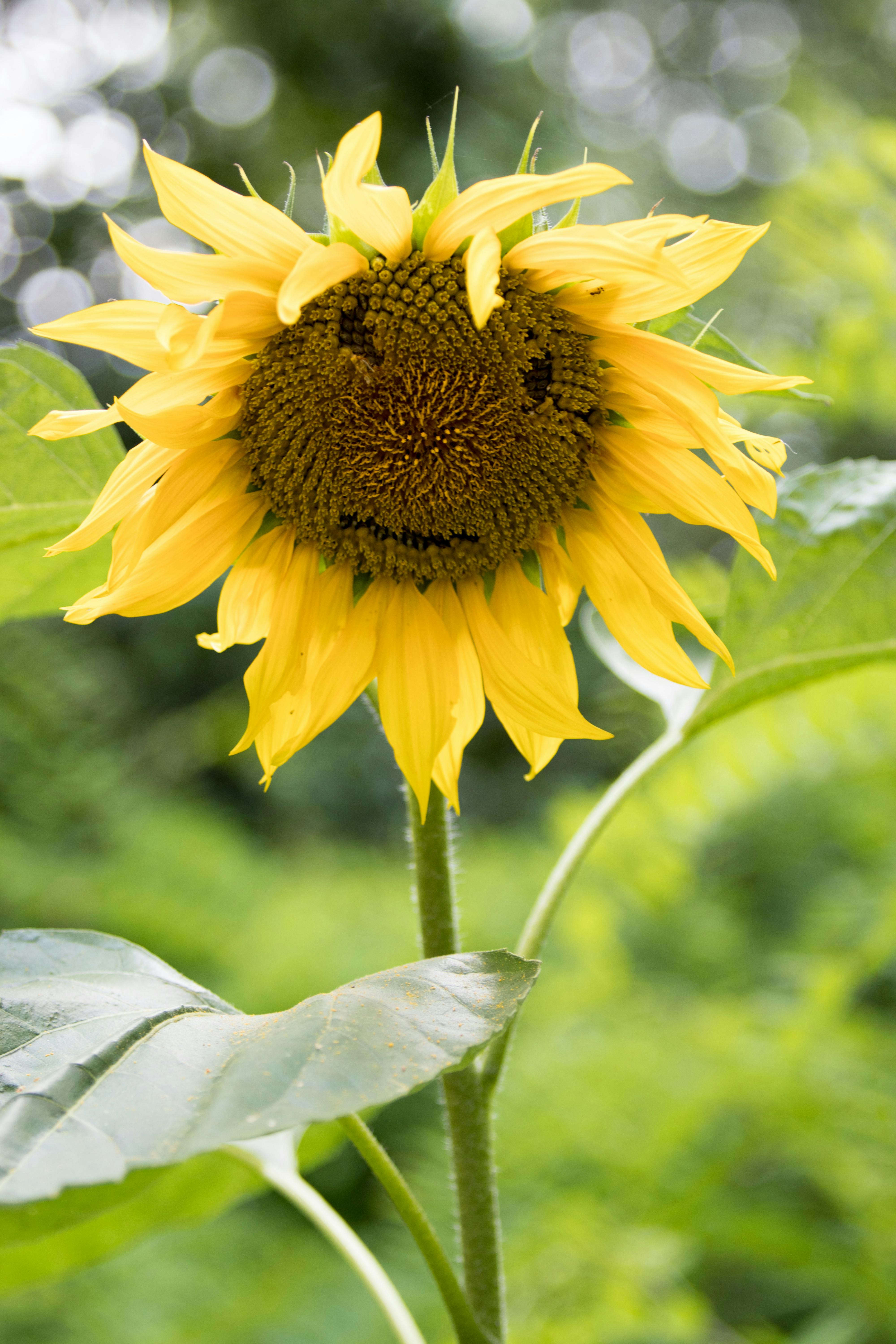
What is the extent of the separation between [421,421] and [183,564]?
0.51 feet

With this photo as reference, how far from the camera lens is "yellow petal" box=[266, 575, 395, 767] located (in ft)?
1.75

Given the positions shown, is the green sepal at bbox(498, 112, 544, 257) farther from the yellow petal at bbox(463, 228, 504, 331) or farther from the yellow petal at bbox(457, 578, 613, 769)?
the yellow petal at bbox(457, 578, 613, 769)

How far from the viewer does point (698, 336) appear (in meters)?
0.48

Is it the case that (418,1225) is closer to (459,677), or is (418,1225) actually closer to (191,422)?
(459,677)

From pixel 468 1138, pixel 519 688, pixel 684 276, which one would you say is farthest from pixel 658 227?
pixel 468 1138

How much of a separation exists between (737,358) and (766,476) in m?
0.07

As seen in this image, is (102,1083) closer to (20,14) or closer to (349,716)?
(349,716)

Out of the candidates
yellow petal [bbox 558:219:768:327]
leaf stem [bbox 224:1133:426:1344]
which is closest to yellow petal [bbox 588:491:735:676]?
yellow petal [bbox 558:219:768:327]

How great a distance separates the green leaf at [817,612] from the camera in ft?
2.10

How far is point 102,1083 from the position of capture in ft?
1.14

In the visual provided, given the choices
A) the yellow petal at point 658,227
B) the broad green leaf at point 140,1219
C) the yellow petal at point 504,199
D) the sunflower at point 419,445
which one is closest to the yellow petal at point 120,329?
the sunflower at point 419,445

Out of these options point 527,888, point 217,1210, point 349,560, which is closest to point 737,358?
point 349,560

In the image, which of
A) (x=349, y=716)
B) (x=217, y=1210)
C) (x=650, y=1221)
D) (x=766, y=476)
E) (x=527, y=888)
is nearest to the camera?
(x=766, y=476)

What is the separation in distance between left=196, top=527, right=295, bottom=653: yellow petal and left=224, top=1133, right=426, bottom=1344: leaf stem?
29 centimetres
